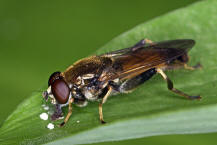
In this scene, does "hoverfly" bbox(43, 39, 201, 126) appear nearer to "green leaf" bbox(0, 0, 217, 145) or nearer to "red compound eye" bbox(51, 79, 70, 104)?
"red compound eye" bbox(51, 79, 70, 104)

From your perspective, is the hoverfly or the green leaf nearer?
the green leaf

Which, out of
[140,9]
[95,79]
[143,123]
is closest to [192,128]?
[143,123]

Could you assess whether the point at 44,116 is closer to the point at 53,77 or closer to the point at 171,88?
the point at 53,77

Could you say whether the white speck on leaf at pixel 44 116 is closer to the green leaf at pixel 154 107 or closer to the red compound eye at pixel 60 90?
the green leaf at pixel 154 107

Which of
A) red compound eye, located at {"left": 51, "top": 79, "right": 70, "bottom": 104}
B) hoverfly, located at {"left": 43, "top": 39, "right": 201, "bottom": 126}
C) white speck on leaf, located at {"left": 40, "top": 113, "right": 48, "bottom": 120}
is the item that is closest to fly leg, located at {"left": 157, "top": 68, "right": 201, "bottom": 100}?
hoverfly, located at {"left": 43, "top": 39, "right": 201, "bottom": 126}

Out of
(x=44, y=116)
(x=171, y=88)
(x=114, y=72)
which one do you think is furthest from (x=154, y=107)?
(x=114, y=72)

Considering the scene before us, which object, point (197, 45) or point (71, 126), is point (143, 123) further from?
point (197, 45)
